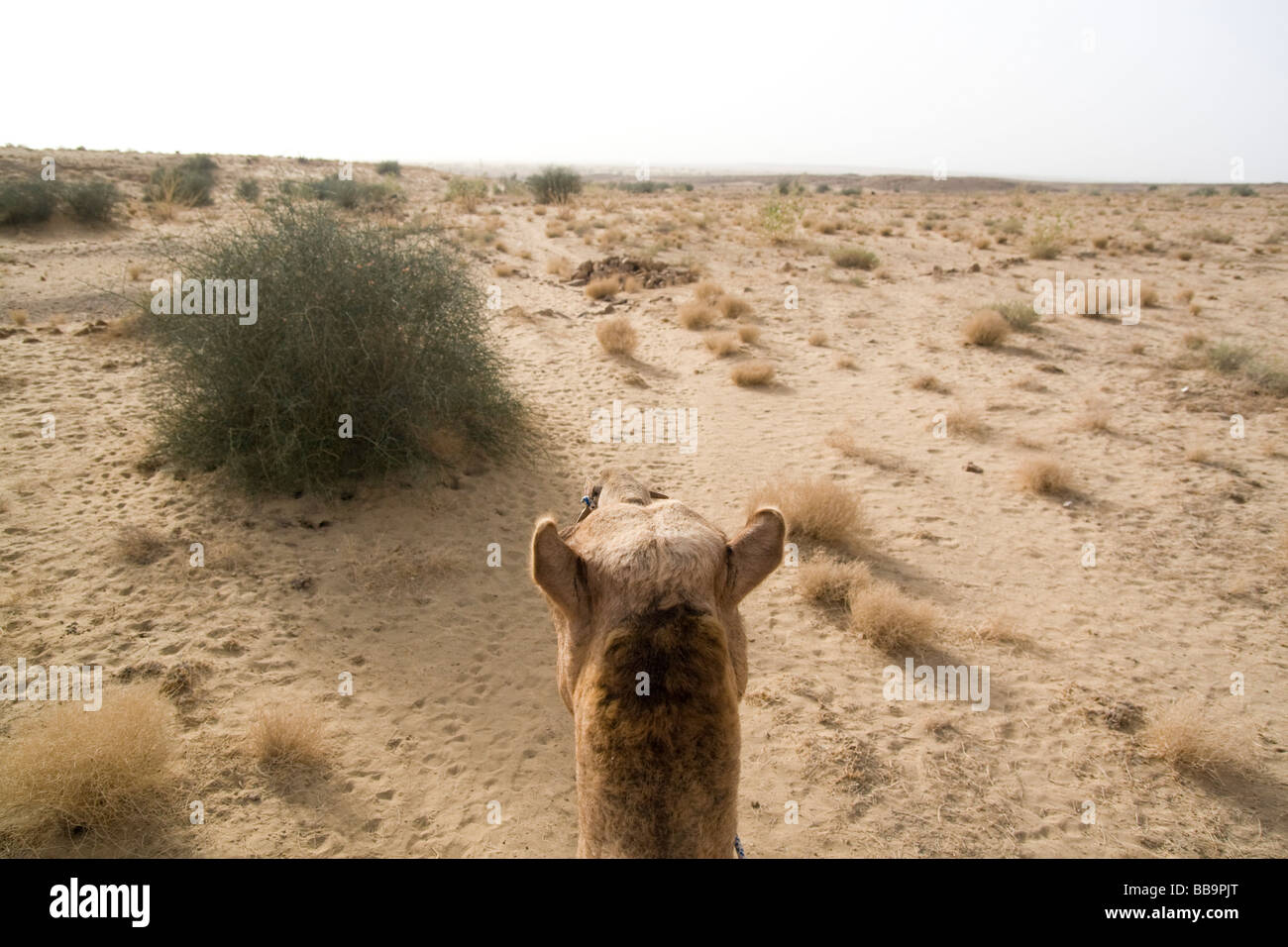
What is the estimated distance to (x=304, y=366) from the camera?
627 centimetres

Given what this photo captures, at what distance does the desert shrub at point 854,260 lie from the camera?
18.8 metres

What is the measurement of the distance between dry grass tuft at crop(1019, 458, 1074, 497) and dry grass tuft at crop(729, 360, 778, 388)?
412cm

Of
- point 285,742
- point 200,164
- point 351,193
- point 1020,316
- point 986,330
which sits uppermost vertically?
point 200,164

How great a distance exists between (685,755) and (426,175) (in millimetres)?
48082

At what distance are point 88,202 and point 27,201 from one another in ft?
4.35

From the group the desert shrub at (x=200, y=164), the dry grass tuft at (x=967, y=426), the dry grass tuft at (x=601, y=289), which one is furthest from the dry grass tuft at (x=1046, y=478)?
the desert shrub at (x=200, y=164)

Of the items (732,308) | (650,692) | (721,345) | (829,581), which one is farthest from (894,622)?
(732,308)

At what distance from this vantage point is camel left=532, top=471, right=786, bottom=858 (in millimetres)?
1281

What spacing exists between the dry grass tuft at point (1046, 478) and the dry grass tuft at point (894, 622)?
118 inches

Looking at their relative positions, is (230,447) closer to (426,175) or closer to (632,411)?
(632,411)

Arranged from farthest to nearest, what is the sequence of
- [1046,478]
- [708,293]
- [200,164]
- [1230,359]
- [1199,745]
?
[200,164] → [708,293] → [1230,359] → [1046,478] → [1199,745]

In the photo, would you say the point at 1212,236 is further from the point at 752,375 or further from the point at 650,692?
the point at 650,692
